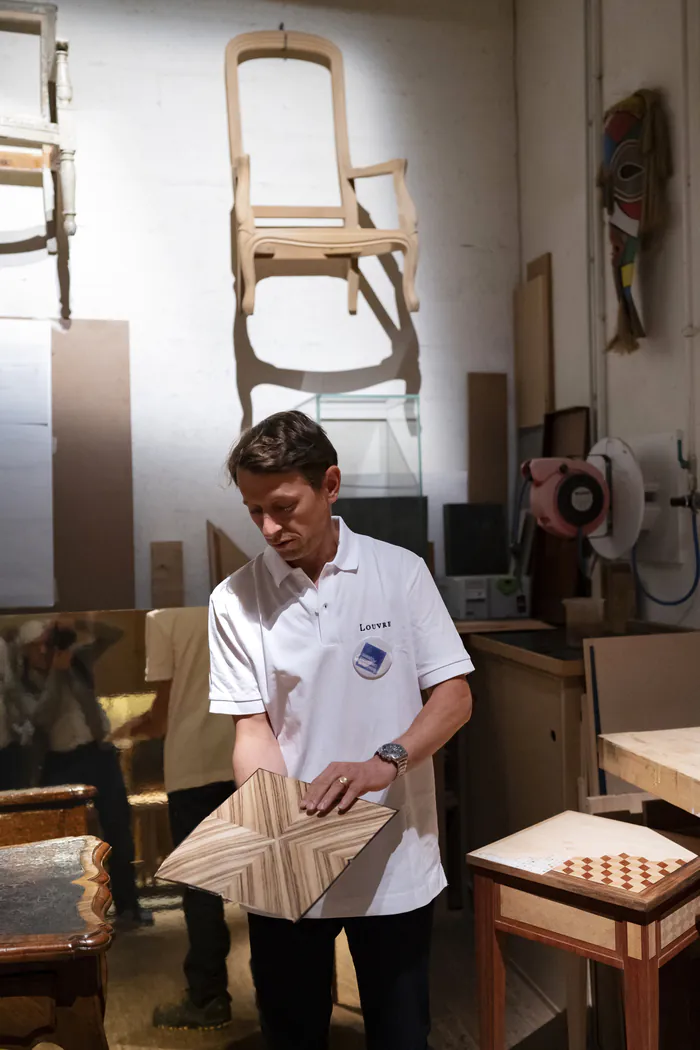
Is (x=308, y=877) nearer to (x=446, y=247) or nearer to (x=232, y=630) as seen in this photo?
(x=232, y=630)

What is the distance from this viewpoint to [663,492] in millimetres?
2723

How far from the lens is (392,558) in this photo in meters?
1.67

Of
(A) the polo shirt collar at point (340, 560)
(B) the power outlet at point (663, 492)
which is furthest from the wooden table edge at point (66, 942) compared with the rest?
(B) the power outlet at point (663, 492)

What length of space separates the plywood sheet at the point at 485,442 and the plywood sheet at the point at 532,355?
86 mm

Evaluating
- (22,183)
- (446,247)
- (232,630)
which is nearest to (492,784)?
(232,630)

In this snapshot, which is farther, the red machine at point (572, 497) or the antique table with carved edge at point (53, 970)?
the red machine at point (572, 497)

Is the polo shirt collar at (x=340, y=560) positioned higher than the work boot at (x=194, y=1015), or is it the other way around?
the polo shirt collar at (x=340, y=560)

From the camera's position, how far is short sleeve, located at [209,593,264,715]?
160cm

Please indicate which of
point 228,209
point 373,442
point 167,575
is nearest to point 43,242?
point 228,209

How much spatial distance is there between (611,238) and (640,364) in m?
0.37

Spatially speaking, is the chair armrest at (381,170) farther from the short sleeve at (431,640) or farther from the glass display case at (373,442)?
the short sleeve at (431,640)

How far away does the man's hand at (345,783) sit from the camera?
143 cm

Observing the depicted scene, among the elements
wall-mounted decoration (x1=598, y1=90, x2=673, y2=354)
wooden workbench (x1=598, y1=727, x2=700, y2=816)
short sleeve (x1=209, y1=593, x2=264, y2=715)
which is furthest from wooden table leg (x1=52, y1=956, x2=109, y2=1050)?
wall-mounted decoration (x1=598, y1=90, x2=673, y2=354)

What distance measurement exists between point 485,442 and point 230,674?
6.51ft
